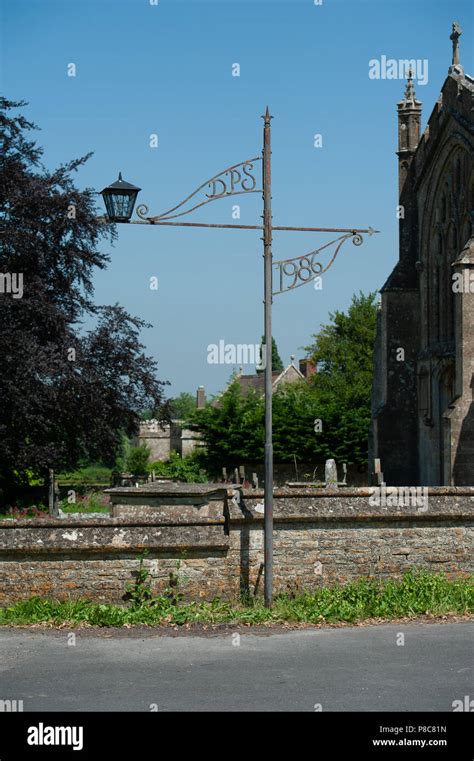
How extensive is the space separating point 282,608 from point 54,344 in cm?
1646

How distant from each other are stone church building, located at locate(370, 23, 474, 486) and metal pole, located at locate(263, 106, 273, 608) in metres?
16.5

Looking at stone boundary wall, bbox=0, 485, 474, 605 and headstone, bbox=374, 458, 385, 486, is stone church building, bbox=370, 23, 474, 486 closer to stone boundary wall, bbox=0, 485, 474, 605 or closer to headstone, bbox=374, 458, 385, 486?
headstone, bbox=374, 458, 385, 486

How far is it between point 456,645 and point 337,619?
5.61 feet

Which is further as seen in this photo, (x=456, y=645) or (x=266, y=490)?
(x=266, y=490)

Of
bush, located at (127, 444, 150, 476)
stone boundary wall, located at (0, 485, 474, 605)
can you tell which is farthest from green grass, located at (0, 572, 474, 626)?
bush, located at (127, 444, 150, 476)

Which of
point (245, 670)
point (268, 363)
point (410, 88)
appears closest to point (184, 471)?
point (410, 88)

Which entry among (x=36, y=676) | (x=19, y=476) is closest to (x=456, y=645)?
(x=36, y=676)

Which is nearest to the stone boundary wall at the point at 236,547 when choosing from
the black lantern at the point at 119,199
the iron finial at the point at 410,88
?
the black lantern at the point at 119,199

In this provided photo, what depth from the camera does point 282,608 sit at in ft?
38.2

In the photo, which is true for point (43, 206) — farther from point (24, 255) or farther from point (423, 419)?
point (423, 419)

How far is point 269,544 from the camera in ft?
38.6

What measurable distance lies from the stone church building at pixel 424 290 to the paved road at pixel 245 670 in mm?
18495

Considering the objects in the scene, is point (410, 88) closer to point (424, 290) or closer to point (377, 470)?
point (424, 290)

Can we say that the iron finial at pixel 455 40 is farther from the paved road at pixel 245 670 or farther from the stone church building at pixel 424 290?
the paved road at pixel 245 670
